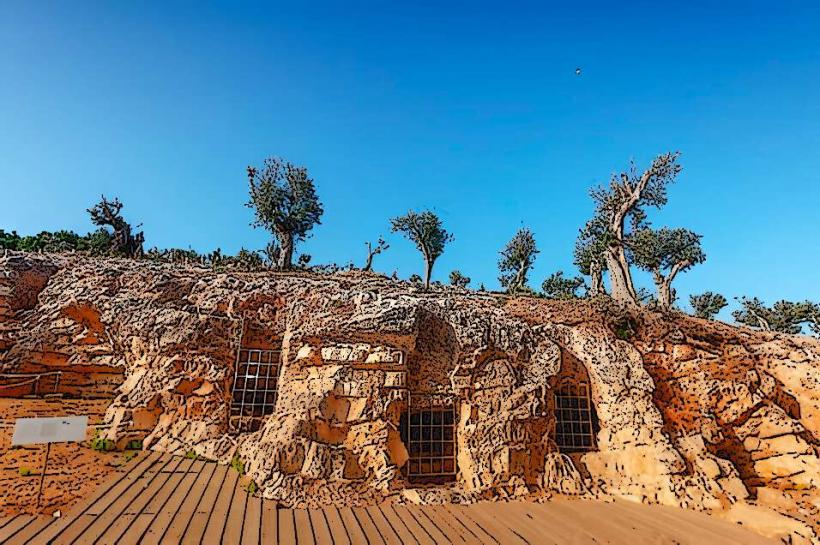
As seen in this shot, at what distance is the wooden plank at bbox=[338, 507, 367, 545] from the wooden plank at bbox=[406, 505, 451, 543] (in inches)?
50.4

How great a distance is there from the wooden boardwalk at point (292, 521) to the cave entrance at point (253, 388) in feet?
6.50

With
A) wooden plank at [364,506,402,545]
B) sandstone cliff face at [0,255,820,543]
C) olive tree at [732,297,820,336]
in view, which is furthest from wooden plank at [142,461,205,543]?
olive tree at [732,297,820,336]

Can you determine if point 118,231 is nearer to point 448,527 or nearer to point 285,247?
point 285,247

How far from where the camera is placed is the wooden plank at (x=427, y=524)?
27.0 feet

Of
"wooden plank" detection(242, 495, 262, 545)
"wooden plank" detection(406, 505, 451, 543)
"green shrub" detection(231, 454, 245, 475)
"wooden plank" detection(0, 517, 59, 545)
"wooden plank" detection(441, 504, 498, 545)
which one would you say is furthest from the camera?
"green shrub" detection(231, 454, 245, 475)

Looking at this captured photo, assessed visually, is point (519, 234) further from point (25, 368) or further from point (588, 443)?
point (25, 368)

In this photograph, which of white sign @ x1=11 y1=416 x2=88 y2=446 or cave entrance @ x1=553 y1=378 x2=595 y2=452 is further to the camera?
cave entrance @ x1=553 y1=378 x2=595 y2=452

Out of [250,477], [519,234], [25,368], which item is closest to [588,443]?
[250,477]

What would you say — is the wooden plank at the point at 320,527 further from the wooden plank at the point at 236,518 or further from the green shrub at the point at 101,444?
the green shrub at the point at 101,444

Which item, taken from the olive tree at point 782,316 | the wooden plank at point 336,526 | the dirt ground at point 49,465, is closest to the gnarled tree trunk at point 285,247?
the dirt ground at point 49,465

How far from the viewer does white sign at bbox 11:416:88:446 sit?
7336 millimetres

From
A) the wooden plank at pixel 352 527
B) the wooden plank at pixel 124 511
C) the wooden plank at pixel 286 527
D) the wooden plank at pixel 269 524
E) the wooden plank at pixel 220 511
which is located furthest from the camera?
the wooden plank at pixel 352 527

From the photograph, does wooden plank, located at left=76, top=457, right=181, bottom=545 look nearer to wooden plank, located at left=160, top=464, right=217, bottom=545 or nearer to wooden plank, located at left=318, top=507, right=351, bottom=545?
wooden plank, located at left=160, top=464, right=217, bottom=545

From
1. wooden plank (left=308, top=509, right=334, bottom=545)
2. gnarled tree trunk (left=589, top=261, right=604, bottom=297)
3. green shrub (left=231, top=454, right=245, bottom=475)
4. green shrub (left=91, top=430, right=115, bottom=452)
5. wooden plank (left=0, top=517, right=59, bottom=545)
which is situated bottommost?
wooden plank (left=308, top=509, right=334, bottom=545)
